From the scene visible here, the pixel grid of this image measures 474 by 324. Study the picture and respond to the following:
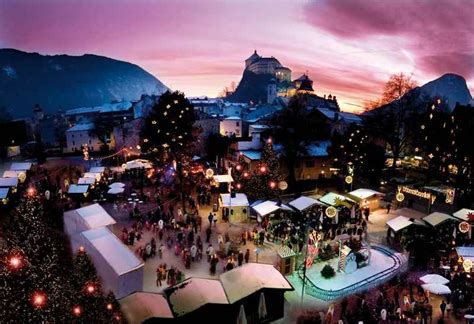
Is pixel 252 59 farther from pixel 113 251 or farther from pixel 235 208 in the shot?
pixel 113 251

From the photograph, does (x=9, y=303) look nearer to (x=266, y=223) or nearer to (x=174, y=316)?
(x=174, y=316)

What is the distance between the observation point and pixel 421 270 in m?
16.5

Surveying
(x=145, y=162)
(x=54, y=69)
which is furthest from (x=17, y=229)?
(x=54, y=69)

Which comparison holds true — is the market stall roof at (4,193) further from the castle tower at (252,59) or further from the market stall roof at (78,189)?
the castle tower at (252,59)

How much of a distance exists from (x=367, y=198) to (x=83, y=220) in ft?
62.8

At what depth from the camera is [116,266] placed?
13.4m

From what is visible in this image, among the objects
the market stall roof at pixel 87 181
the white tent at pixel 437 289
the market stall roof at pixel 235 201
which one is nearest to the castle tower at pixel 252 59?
the market stall roof at pixel 87 181

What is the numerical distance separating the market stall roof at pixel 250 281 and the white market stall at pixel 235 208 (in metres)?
8.28

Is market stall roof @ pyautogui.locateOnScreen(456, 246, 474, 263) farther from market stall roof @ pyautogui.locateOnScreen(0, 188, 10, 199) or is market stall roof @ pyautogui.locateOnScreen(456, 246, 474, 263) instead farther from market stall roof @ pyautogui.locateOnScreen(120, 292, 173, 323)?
market stall roof @ pyautogui.locateOnScreen(0, 188, 10, 199)

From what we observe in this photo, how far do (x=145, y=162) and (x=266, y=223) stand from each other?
16.2 m

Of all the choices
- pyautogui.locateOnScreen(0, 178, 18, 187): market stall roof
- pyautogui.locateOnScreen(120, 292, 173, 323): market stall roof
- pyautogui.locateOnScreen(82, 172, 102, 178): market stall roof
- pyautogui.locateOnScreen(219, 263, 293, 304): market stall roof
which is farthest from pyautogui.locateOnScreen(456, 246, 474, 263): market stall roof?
pyautogui.locateOnScreen(0, 178, 18, 187): market stall roof

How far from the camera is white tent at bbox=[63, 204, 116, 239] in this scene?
17656 mm

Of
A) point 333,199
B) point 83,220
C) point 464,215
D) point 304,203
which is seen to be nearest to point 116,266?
point 83,220

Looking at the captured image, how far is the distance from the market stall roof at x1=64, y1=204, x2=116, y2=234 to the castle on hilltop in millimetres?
90418
